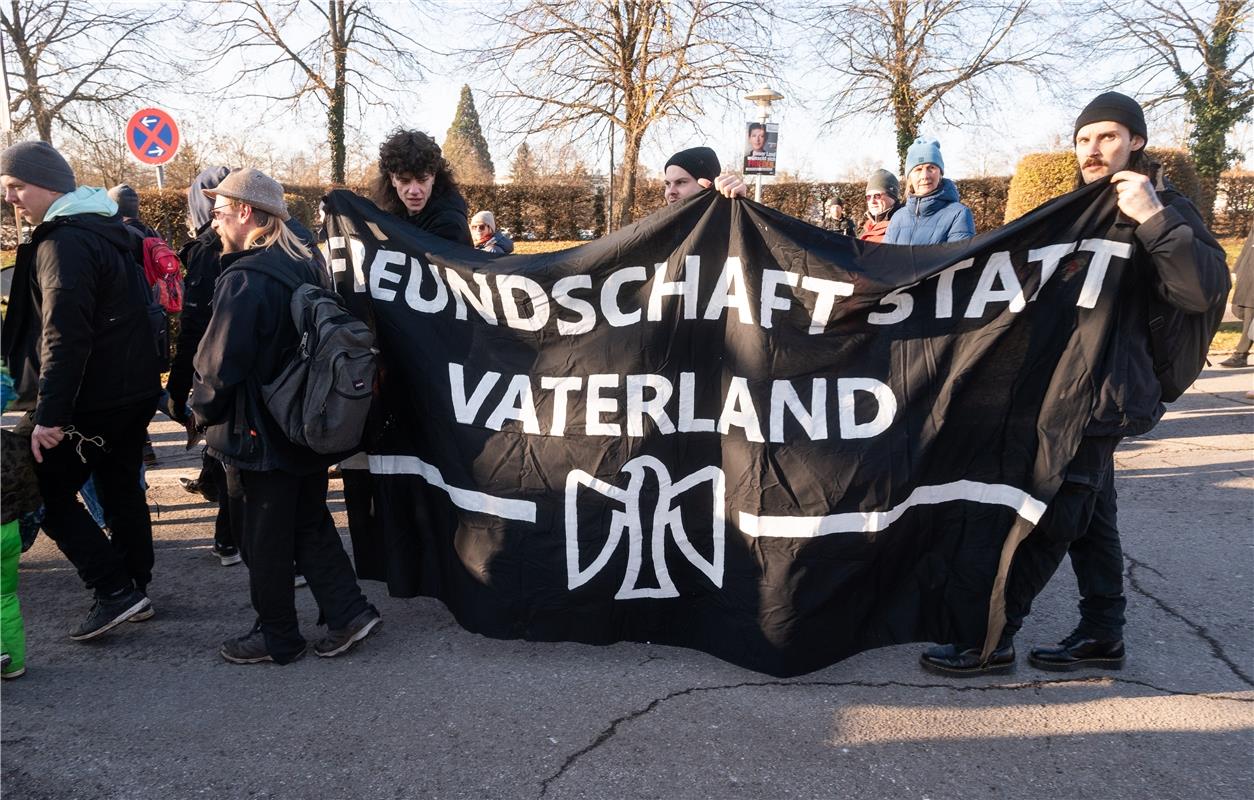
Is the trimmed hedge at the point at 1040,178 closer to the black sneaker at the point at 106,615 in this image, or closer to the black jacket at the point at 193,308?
the black jacket at the point at 193,308

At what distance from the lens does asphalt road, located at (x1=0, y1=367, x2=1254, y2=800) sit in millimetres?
2600

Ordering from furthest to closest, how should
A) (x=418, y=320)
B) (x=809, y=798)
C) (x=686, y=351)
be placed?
(x=418, y=320)
(x=686, y=351)
(x=809, y=798)

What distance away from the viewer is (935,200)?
184 inches

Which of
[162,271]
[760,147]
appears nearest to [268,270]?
[162,271]

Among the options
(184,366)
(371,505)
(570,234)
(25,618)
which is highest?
(570,234)

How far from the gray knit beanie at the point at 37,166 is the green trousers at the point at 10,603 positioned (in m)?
1.30

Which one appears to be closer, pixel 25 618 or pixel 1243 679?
pixel 1243 679

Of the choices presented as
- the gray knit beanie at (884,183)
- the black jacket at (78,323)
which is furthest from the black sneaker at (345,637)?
the gray knit beanie at (884,183)

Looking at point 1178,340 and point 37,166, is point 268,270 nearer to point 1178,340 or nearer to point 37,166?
point 37,166

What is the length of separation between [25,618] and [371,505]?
5.07 feet

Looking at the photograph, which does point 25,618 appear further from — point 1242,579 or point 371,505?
point 1242,579

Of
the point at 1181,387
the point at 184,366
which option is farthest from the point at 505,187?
the point at 1181,387

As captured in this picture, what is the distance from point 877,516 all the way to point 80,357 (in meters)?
3.00

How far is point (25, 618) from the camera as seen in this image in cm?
379
